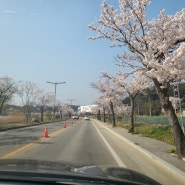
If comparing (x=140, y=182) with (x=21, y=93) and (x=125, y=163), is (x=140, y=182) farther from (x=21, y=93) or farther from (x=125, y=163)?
(x=21, y=93)

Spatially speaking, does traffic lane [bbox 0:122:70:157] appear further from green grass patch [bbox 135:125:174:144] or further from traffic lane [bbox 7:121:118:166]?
green grass patch [bbox 135:125:174:144]

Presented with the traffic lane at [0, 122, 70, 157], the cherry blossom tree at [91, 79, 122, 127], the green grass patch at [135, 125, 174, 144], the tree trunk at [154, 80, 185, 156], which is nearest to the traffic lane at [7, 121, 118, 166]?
the traffic lane at [0, 122, 70, 157]

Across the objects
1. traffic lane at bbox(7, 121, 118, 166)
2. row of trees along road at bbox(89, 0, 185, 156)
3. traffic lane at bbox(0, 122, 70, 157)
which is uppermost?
row of trees along road at bbox(89, 0, 185, 156)

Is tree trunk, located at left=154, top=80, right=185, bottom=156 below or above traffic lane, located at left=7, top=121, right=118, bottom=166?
above

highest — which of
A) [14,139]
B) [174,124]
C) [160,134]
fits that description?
[174,124]

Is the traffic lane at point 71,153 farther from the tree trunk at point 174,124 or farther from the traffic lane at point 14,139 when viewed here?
the tree trunk at point 174,124

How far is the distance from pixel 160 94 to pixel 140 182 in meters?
11.7

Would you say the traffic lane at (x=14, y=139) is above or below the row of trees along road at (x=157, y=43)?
below

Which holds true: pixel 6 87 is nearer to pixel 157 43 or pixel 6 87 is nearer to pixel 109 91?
pixel 109 91

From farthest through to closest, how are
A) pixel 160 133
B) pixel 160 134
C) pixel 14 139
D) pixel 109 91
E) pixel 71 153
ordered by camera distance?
pixel 109 91 → pixel 160 133 → pixel 160 134 → pixel 14 139 → pixel 71 153

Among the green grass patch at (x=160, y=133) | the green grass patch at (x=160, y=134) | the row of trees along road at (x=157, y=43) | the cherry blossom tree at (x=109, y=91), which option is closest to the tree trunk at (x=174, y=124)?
the row of trees along road at (x=157, y=43)

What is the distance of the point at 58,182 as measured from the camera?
3824 millimetres

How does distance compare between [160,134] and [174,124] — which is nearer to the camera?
[174,124]

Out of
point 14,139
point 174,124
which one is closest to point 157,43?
point 174,124
